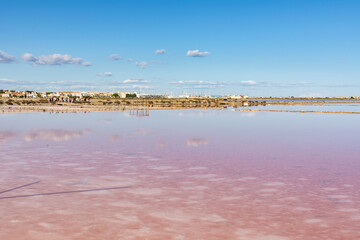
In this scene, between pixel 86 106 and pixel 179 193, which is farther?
pixel 86 106

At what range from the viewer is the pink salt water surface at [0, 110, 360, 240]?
6.89 meters

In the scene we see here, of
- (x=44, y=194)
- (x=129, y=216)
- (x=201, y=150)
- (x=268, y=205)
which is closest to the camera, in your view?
(x=129, y=216)

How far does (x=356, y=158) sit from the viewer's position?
15.1 m

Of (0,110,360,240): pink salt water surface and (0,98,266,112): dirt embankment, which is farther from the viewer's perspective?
(0,98,266,112): dirt embankment

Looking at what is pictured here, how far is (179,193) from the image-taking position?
30.6 feet

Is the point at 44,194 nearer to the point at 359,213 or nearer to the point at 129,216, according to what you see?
the point at 129,216

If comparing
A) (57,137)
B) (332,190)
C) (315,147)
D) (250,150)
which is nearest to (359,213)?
(332,190)

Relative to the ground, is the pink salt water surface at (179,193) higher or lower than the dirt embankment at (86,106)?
lower

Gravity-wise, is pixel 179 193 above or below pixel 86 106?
below

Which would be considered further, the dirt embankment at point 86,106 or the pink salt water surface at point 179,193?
the dirt embankment at point 86,106

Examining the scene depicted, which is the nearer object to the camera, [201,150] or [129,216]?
[129,216]

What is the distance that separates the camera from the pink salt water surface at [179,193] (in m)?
6.89

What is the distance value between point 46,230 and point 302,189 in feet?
22.2

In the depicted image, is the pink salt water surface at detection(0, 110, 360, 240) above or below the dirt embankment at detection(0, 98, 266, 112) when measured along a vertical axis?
below
